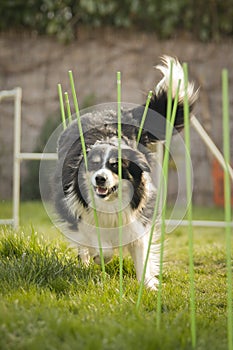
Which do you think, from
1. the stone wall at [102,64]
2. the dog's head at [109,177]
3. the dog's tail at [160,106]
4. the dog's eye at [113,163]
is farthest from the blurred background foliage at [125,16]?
the dog's eye at [113,163]

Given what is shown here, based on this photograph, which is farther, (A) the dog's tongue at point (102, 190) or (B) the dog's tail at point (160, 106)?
(B) the dog's tail at point (160, 106)

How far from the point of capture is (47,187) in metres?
4.18

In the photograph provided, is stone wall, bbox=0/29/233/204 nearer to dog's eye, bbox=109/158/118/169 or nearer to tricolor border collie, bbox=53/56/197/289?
tricolor border collie, bbox=53/56/197/289

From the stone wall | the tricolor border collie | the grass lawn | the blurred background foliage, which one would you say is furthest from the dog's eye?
the blurred background foliage

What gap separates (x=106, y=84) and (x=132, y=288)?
6273 millimetres

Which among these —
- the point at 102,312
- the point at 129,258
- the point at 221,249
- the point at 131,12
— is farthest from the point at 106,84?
the point at 102,312

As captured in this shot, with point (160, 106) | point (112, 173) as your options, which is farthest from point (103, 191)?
point (160, 106)

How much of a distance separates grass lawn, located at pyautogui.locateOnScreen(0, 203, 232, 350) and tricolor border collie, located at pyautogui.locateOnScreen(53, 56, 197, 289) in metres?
0.15

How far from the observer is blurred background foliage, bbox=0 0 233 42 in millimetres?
8914

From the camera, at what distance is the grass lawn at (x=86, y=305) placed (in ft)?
7.30

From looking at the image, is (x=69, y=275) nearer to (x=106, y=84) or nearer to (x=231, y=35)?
(x=106, y=84)

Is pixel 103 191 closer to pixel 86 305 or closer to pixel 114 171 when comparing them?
pixel 114 171

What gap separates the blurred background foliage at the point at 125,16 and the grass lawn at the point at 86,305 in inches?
218

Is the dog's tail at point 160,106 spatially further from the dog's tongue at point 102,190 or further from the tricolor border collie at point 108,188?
the dog's tongue at point 102,190
